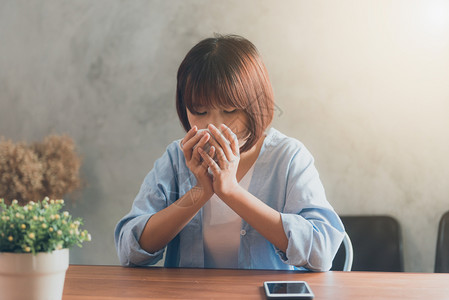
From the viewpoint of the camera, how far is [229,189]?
0.97 meters

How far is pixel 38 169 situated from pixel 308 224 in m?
1.37

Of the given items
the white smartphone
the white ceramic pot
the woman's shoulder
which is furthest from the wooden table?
the woman's shoulder

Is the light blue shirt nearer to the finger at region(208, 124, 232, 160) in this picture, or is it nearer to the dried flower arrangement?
the finger at region(208, 124, 232, 160)

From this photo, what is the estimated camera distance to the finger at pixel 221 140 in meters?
0.95

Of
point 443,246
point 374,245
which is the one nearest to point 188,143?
point 374,245

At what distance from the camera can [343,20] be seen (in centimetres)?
203

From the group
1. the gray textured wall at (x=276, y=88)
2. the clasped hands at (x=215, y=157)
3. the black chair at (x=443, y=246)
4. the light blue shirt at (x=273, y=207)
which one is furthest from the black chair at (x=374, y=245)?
the clasped hands at (x=215, y=157)

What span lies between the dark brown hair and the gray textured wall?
1.00m

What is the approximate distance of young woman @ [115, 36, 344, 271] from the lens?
0.97 meters

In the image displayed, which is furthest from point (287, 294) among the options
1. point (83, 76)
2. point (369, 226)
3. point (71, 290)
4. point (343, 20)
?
point (83, 76)

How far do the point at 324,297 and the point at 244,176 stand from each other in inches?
19.4

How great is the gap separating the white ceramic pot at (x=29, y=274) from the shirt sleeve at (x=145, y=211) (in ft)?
1.36

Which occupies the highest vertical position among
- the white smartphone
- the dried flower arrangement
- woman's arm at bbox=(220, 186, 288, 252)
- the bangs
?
the bangs

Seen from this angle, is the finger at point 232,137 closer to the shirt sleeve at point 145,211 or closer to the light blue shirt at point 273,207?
the light blue shirt at point 273,207
